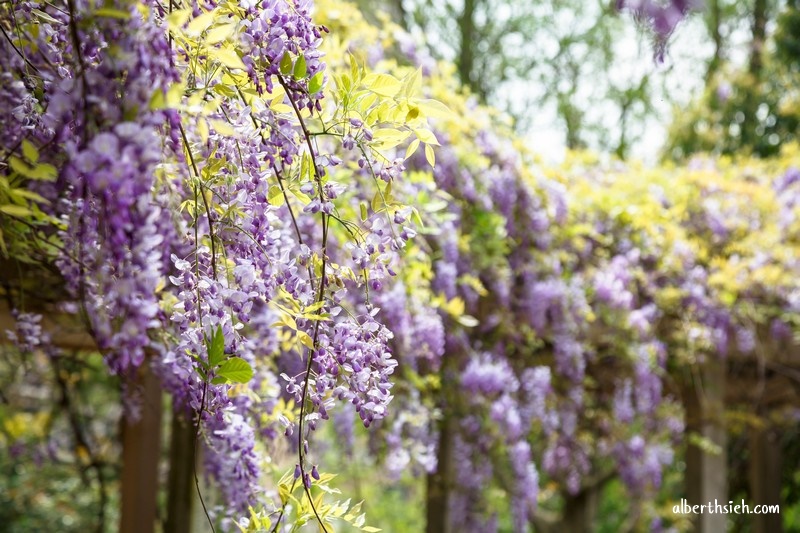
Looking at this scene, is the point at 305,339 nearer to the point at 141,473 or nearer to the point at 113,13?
the point at 113,13

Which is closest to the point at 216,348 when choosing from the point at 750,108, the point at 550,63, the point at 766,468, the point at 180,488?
the point at 180,488

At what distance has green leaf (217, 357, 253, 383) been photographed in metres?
1.33

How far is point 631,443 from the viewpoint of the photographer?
4781 mm

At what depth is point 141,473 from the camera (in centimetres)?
395

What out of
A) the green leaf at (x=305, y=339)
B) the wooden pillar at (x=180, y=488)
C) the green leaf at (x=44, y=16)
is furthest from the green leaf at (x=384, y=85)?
the wooden pillar at (x=180, y=488)

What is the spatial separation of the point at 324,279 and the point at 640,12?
2.40ft

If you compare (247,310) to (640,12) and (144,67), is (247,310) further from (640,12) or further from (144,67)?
(640,12)

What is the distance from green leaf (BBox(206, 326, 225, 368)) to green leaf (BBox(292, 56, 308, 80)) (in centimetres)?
40

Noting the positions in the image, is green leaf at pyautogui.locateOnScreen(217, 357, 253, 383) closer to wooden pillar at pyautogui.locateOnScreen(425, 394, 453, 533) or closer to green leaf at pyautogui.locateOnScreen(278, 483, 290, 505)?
green leaf at pyautogui.locateOnScreen(278, 483, 290, 505)

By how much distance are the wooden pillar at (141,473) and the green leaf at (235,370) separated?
269cm

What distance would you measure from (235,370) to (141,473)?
2.87 meters

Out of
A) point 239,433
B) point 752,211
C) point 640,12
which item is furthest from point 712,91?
point 640,12

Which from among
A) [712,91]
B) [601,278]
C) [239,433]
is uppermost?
[712,91]

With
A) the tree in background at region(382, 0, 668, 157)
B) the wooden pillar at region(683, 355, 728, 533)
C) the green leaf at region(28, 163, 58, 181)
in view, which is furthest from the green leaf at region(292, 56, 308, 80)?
the tree in background at region(382, 0, 668, 157)
